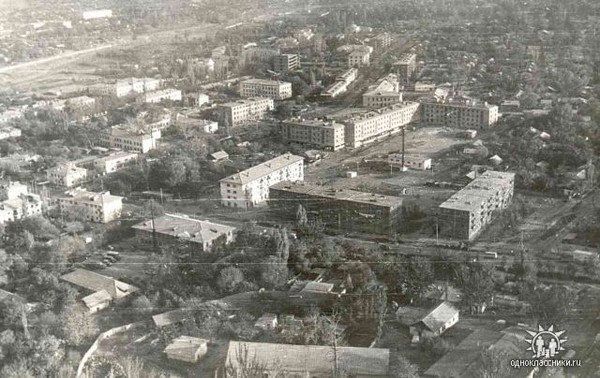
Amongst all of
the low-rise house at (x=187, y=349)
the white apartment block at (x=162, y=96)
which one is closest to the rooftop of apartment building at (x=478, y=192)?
the low-rise house at (x=187, y=349)

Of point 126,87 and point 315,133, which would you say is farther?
point 126,87

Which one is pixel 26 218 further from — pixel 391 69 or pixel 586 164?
pixel 391 69

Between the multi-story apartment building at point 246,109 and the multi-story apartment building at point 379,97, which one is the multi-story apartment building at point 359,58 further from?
the multi-story apartment building at point 246,109

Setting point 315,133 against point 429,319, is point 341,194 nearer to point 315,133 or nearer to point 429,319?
point 429,319

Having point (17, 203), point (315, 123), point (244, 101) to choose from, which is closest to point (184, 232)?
point (17, 203)

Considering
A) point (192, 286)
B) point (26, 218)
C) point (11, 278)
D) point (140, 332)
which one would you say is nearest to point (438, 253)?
point (192, 286)

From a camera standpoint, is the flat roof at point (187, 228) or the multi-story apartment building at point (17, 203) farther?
the multi-story apartment building at point (17, 203)

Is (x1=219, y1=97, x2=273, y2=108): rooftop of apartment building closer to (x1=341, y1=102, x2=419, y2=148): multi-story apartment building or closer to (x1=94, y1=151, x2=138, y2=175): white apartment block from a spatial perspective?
(x1=341, y1=102, x2=419, y2=148): multi-story apartment building
